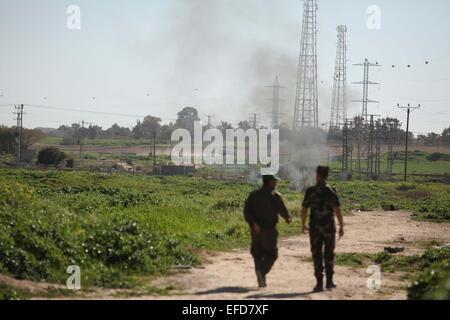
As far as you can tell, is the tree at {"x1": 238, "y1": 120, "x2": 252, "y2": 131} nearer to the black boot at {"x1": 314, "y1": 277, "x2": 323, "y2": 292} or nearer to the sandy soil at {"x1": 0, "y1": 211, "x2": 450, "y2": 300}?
the sandy soil at {"x1": 0, "y1": 211, "x2": 450, "y2": 300}

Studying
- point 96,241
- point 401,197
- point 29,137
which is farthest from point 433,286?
point 29,137

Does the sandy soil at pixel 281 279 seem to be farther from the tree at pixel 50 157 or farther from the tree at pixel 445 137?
the tree at pixel 445 137

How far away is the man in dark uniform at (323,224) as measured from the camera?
12055mm

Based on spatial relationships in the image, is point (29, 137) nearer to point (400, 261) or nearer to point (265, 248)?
point (400, 261)

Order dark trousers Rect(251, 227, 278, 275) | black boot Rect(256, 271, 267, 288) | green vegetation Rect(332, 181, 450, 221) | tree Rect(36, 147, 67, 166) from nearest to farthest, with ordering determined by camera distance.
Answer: black boot Rect(256, 271, 267, 288) < dark trousers Rect(251, 227, 278, 275) < green vegetation Rect(332, 181, 450, 221) < tree Rect(36, 147, 67, 166)

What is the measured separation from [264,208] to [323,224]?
0.99 metres

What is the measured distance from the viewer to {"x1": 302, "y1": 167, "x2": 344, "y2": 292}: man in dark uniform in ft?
39.5

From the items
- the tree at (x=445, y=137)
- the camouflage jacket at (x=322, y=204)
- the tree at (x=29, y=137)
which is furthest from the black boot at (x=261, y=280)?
the tree at (x=445, y=137)

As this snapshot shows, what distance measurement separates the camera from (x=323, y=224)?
1209cm

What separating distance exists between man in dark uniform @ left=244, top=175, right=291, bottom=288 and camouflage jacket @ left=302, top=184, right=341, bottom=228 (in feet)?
1.53

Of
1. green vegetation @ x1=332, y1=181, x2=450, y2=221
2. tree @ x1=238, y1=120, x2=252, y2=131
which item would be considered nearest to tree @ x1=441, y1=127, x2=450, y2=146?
tree @ x1=238, y1=120, x2=252, y2=131

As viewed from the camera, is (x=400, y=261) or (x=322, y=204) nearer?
(x=322, y=204)

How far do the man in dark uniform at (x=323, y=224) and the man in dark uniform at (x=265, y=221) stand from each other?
0.53 metres

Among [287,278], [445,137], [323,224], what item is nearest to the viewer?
[323,224]
